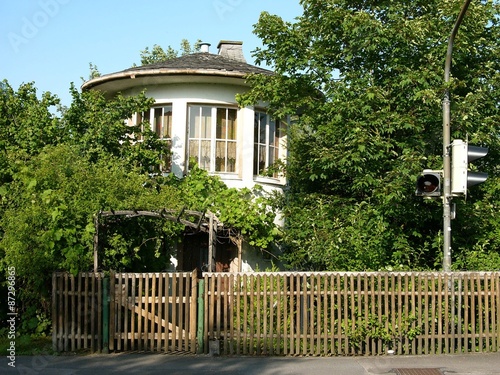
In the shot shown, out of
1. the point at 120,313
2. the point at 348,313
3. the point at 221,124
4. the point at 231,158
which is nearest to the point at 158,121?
the point at 221,124

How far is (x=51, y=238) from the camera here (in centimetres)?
1171

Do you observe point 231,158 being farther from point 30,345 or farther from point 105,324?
point 30,345

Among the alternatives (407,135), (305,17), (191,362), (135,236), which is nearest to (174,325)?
(191,362)

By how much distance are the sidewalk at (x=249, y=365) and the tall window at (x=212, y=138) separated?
22.2 feet

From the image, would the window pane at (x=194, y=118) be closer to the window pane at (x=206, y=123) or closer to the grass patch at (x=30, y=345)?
the window pane at (x=206, y=123)

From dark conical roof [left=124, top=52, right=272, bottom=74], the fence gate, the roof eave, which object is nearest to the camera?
the fence gate

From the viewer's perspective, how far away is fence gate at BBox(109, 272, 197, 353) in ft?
37.0

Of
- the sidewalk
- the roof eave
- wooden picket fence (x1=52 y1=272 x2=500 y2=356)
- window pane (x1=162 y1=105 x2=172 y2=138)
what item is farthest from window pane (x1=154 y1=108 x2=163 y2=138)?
the sidewalk

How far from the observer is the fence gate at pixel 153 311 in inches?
444

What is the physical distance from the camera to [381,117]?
1414cm

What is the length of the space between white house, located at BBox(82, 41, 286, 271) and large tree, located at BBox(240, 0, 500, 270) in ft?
4.20

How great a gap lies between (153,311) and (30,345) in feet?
7.94

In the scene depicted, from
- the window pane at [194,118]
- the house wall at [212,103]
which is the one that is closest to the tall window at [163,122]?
the house wall at [212,103]

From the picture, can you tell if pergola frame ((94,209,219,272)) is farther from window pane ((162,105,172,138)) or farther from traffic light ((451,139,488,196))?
window pane ((162,105,172,138))
